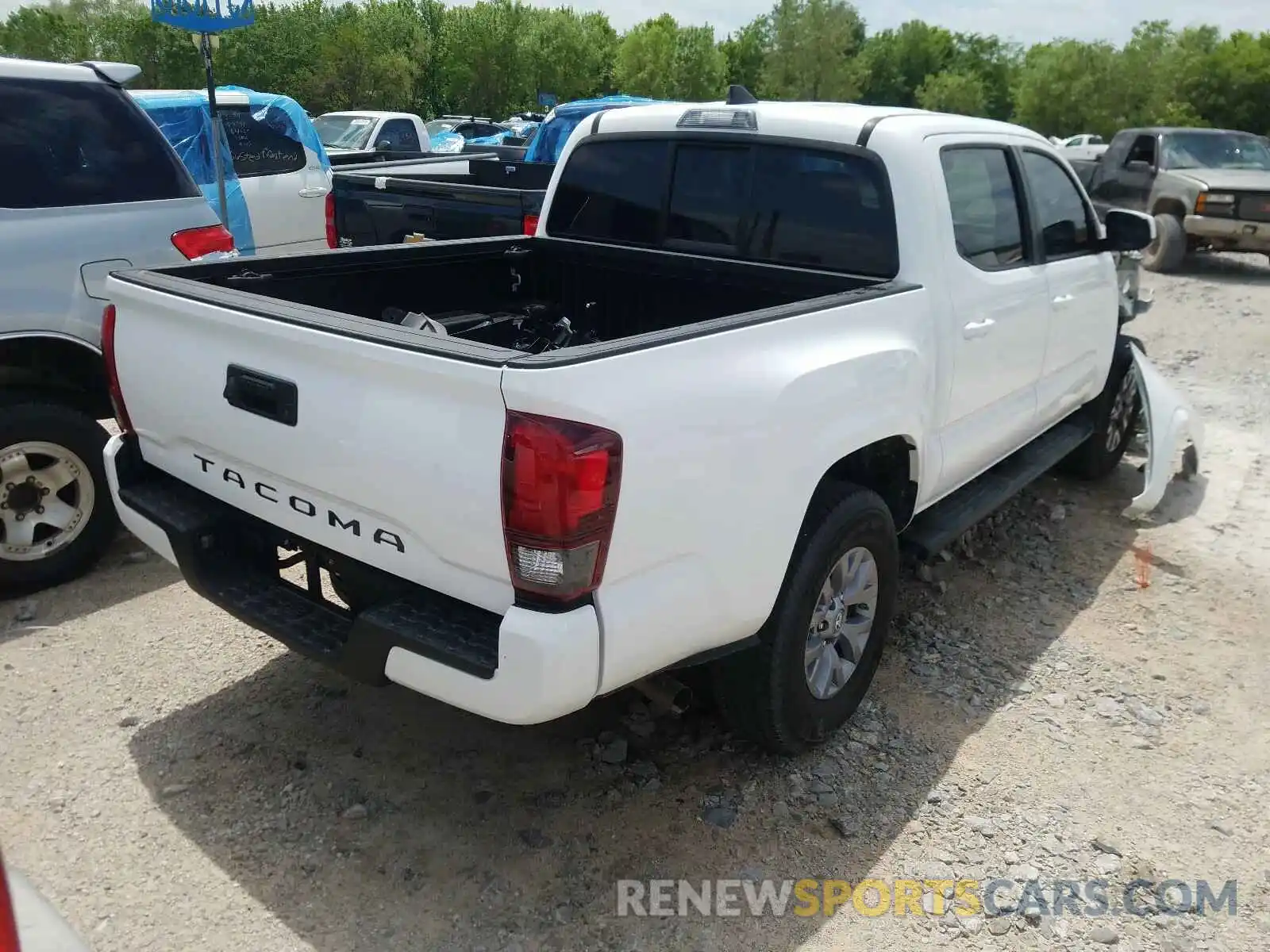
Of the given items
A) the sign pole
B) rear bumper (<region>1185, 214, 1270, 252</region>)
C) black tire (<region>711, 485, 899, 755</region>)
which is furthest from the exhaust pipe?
rear bumper (<region>1185, 214, 1270, 252</region>)

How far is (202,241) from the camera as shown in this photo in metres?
4.61

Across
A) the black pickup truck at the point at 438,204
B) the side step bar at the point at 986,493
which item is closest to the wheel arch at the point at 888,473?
the side step bar at the point at 986,493

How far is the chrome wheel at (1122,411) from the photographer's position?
576 centimetres

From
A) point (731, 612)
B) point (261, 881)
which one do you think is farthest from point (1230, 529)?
point (261, 881)

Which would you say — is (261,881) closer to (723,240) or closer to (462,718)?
(462,718)

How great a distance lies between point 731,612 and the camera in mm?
2641

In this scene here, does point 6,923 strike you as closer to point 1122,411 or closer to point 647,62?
point 1122,411

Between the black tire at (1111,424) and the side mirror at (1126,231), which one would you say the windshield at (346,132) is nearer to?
the black tire at (1111,424)

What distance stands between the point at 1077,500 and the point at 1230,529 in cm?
77

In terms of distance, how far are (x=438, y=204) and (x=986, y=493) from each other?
4368mm

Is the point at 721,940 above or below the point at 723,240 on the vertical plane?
below

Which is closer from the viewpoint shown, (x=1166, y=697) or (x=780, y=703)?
(x=780, y=703)

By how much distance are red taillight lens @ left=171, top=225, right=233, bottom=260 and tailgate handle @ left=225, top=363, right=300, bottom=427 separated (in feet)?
7.03

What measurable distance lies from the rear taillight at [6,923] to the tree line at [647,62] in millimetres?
43772
